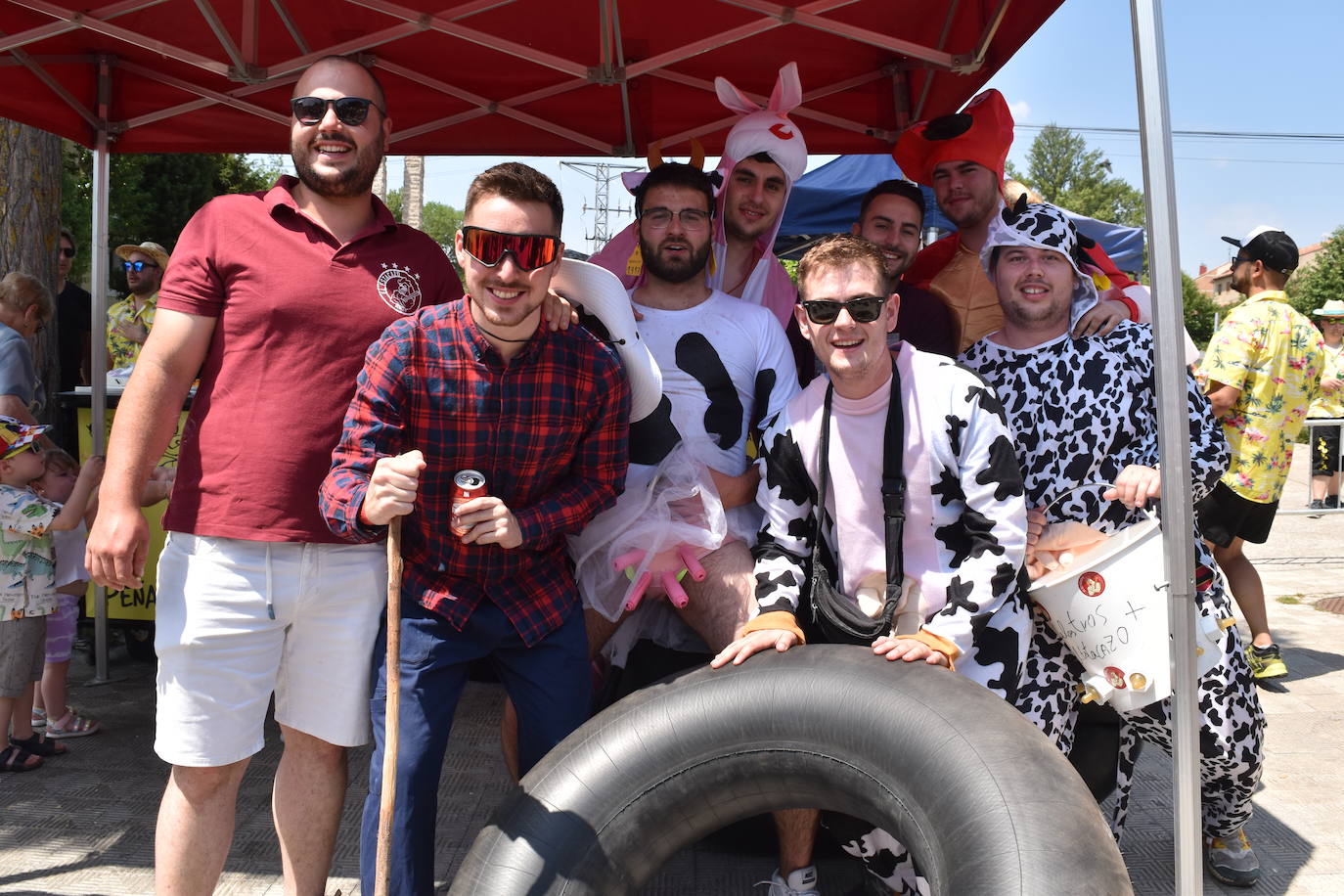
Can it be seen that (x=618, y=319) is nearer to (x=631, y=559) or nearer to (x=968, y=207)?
(x=631, y=559)

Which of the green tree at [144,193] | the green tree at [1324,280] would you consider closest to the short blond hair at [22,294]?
the green tree at [144,193]

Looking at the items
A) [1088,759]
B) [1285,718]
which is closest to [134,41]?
[1088,759]

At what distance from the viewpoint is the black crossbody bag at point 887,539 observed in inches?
86.0

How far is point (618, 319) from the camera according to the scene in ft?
7.77

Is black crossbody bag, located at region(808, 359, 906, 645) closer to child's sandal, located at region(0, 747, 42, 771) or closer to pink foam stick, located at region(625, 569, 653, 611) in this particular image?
pink foam stick, located at region(625, 569, 653, 611)

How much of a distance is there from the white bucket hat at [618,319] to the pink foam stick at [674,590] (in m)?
0.40

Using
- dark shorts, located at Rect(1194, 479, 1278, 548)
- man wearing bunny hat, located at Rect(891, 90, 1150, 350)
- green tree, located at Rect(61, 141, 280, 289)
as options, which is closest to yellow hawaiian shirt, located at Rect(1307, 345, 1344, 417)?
dark shorts, located at Rect(1194, 479, 1278, 548)

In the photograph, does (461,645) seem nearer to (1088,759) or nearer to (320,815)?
(320,815)

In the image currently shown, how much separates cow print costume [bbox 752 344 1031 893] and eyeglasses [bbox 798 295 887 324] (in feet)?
0.62

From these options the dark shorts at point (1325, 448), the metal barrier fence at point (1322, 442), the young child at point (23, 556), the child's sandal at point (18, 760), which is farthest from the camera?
the dark shorts at point (1325, 448)

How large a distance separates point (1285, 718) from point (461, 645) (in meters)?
3.78

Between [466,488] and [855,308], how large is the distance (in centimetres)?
92

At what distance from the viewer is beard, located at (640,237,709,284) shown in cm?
261

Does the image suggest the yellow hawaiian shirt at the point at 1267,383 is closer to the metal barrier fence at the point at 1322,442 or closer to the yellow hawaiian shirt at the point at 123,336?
the metal barrier fence at the point at 1322,442
